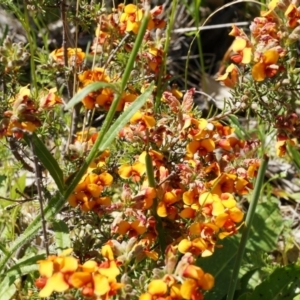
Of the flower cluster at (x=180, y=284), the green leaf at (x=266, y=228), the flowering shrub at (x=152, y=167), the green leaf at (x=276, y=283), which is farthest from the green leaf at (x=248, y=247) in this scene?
the flower cluster at (x=180, y=284)

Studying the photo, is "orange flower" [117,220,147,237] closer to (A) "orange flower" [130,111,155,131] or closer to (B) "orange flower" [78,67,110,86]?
(A) "orange flower" [130,111,155,131]

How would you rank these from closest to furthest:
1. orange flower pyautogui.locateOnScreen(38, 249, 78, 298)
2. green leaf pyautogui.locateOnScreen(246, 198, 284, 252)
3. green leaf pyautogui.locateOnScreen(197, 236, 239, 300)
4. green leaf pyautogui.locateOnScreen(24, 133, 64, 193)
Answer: orange flower pyautogui.locateOnScreen(38, 249, 78, 298), green leaf pyautogui.locateOnScreen(24, 133, 64, 193), green leaf pyautogui.locateOnScreen(197, 236, 239, 300), green leaf pyautogui.locateOnScreen(246, 198, 284, 252)

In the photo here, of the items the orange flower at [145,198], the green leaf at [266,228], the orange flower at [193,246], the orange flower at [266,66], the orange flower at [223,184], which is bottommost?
the green leaf at [266,228]

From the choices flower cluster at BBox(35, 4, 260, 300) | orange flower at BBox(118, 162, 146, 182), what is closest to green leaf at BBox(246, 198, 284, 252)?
flower cluster at BBox(35, 4, 260, 300)

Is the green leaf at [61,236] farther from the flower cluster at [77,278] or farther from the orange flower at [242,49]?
the orange flower at [242,49]

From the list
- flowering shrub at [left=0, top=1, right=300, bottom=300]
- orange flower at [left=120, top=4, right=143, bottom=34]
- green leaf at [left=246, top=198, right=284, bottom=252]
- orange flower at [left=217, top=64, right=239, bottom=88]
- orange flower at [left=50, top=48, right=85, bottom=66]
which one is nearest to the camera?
flowering shrub at [left=0, top=1, right=300, bottom=300]

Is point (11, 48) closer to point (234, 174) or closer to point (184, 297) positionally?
point (234, 174)

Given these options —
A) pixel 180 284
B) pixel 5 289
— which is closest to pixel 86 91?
pixel 180 284
